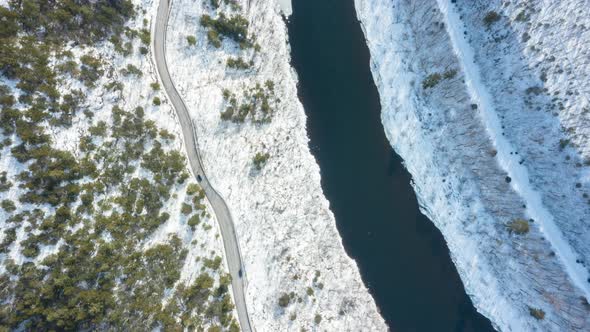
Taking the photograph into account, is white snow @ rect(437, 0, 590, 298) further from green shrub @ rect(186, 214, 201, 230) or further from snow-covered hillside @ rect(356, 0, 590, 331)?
green shrub @ rect(186, 214, 201, 230)

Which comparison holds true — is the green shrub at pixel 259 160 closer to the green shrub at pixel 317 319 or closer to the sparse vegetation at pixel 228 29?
the sparse vegetation at pixel 228 29

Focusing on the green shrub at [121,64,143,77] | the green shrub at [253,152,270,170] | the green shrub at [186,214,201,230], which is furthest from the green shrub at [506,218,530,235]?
the green shrub at [121,64,143,77]

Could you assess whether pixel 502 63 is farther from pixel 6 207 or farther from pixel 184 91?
pixel 6 207

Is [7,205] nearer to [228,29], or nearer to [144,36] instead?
[144,36]

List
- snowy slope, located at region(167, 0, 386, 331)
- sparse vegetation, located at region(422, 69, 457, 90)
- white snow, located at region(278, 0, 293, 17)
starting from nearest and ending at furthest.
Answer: snowy slope, located at region(167, 0, 386, 331) → sparse vegetation, located at region(422, 69, 457, 90) → white snow, located at region(278, 0, 293, 17)

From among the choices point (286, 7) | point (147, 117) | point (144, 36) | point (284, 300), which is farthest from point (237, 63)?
point (284, 300)

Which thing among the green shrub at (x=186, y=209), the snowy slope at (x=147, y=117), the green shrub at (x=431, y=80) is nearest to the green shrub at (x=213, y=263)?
the snowy slope at (x=147, y=117)
